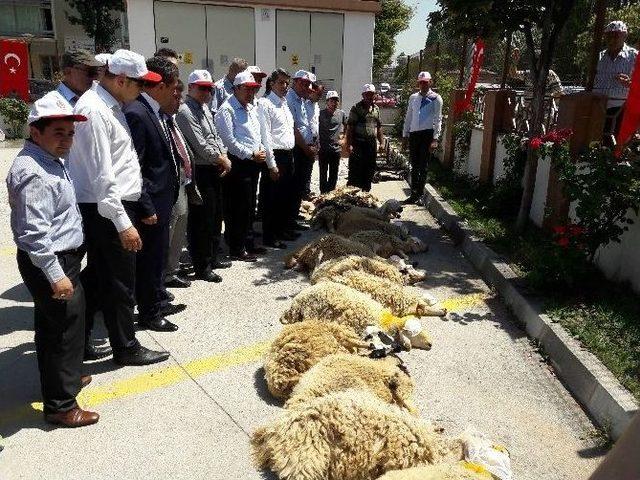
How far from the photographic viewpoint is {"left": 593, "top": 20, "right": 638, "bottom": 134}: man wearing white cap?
6543 millimetres

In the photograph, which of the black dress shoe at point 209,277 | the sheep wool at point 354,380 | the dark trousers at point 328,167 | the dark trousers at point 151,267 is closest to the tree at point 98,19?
the dark trousers at point 328,167

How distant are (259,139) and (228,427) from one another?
3.81m

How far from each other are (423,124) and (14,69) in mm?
15259

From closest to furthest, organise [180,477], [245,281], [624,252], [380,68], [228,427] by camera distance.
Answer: [180,477] < [228,427] < [624,252] < [245,281] < [380,68]

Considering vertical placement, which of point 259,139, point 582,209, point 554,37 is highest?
point 554,37

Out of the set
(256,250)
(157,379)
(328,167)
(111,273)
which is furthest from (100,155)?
(328,167)

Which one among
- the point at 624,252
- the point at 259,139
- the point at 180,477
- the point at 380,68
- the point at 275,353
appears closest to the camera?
the point at 180,477

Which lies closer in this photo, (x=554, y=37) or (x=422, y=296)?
(x=422, y=296)

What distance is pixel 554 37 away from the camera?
6.61 meters

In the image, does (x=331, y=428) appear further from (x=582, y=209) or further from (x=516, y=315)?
(x=582, y=209)

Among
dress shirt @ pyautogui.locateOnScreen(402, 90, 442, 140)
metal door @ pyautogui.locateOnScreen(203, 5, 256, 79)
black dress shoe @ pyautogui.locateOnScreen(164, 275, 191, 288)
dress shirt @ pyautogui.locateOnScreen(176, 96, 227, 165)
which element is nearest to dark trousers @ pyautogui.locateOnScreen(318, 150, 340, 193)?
dress shirt @ pyautogui.locateOnScreen(402, 90, 442, 140)

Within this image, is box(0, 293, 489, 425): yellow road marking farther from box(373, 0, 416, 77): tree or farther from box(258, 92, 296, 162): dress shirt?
box(373, 0, 416, 77): tree

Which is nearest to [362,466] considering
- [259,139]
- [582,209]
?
[582,209]

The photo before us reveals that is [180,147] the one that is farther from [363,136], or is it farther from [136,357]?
[363,136]
